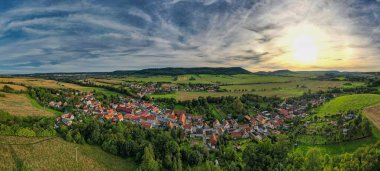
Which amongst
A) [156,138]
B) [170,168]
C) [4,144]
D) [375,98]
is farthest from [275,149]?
[375,98]

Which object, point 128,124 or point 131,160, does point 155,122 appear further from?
point 131,160

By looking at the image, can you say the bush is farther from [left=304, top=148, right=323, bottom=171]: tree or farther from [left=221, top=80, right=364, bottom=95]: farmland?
[left=221, top=80, right=364, bottom=95]: farmland

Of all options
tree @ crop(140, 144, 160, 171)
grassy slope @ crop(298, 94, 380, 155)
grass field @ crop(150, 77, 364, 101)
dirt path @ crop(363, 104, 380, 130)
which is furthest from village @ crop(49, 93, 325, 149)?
grass field @ crop(150, 77, 364, 101)

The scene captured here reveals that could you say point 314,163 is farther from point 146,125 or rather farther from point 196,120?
point 196,120

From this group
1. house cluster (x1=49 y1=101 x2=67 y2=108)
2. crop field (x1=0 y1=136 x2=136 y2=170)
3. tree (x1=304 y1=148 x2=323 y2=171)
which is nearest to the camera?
tree (x1=304 y1=148 x2=323 y2=171)

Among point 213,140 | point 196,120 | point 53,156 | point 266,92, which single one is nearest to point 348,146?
point 213,140
